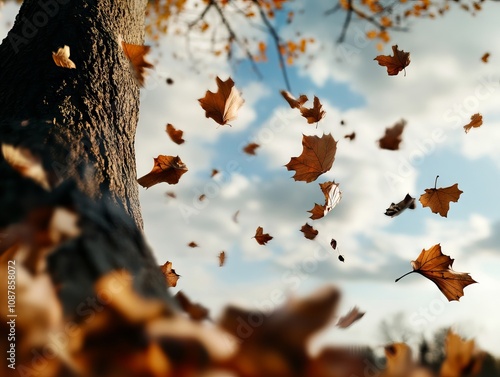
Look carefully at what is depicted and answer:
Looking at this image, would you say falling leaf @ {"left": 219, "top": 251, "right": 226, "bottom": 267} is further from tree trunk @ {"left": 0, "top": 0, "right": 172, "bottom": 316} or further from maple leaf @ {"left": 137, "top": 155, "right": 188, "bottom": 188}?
tree trunk @ {"left": 0, "top": 0, "right": 172, "bottom": 316}

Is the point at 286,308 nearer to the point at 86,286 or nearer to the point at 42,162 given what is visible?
the point at 86,286

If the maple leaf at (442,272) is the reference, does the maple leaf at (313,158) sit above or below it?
above

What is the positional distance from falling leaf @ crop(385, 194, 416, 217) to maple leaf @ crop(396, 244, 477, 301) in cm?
22

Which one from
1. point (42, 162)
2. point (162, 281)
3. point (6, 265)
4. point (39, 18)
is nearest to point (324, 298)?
point (162, 281)

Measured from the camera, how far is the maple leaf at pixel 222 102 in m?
2.15

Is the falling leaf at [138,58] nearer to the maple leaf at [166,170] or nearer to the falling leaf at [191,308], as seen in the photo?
the maple leaf at [166,170]

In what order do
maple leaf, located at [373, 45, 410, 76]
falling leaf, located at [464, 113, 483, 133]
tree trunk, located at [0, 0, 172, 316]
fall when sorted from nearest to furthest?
tree trunk, located at [0, 0, 172, 316]
maple leaf, located at [373, 45, 410, 76]
falling leaf, located at [464, 113, 483, 133]

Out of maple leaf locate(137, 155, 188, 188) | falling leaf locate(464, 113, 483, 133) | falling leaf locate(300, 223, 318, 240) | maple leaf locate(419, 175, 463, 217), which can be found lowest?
maple leaf locate(137, 155, 188, 188)

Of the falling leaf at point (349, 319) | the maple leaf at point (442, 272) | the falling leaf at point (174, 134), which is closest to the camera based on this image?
the falling leaf at point (349, 319)

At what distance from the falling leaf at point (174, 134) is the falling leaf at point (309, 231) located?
920mm

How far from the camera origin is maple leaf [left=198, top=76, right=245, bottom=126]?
7.06 ft

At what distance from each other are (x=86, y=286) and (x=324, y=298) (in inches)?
17.8

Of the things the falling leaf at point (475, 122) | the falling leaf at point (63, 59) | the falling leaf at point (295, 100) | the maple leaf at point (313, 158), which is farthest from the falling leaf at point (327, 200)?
the falling leaf at point (63, 59)

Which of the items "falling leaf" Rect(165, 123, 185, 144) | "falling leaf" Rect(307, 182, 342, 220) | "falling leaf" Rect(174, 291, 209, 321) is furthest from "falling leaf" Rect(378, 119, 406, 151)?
"falling leaf" Rect(174, 291, 209, 321)
